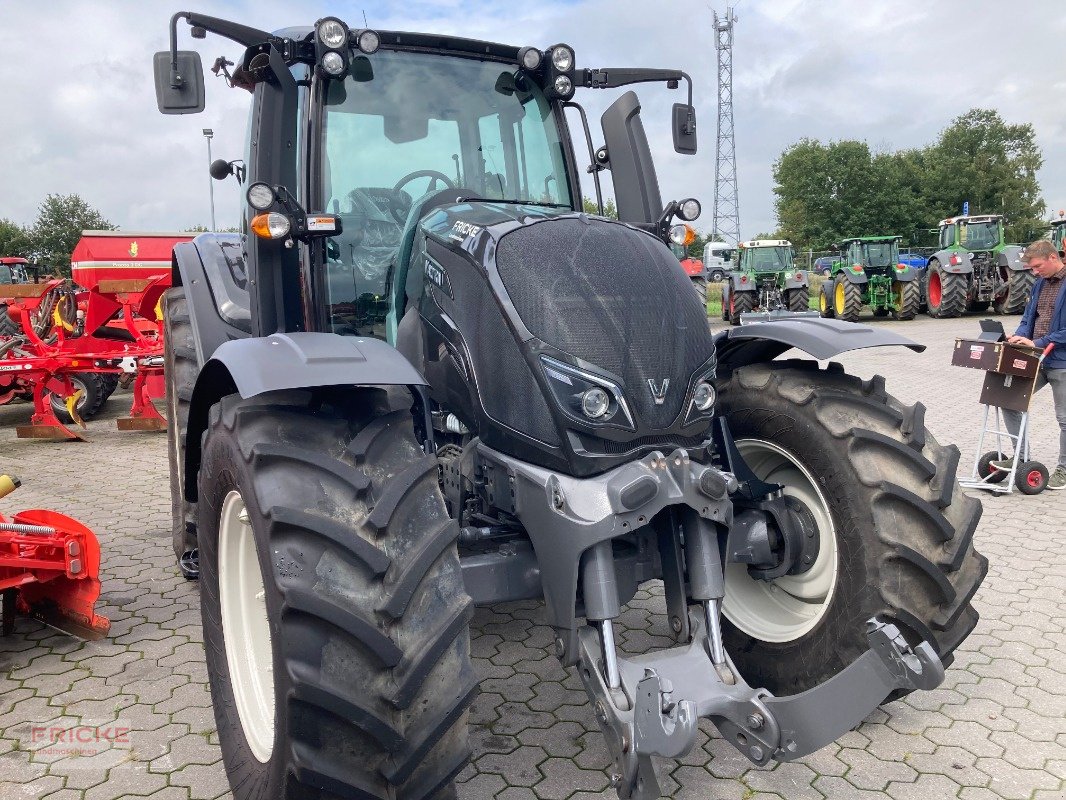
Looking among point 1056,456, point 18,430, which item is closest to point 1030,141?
point 1056,456

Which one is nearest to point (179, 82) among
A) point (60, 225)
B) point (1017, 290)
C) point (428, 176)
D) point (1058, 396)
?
point (428, 176)

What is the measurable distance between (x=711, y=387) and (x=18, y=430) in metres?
9.11

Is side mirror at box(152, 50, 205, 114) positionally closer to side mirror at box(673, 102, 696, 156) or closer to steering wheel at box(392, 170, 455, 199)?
steering wheel at box(392, 170, 455, 199)

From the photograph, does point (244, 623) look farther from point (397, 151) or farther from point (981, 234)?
point (981, 234)

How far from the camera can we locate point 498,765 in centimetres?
298

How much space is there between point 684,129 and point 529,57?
2.55ft

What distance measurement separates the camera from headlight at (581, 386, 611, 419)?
2496 millimetres

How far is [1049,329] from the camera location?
21.8 feet

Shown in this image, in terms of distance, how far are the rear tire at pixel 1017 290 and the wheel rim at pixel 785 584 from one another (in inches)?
774

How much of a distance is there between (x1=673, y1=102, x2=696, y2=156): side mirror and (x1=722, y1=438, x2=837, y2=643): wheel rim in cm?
136

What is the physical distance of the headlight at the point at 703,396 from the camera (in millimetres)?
2668

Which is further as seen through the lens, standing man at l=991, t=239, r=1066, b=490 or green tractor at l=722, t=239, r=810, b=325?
green tractor at l=722, t=239, r=810, b=325

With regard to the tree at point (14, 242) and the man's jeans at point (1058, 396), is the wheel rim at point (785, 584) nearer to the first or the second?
the man's jeans at point (1058, 396)

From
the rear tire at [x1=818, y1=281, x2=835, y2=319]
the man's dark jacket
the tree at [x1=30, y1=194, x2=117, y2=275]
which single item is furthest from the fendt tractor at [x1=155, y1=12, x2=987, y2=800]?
the tree at [x1=30, y1=194, x2=117, y2=275]
